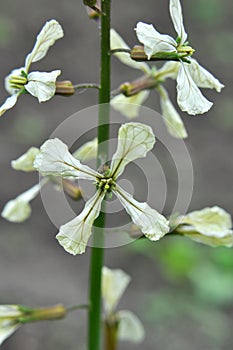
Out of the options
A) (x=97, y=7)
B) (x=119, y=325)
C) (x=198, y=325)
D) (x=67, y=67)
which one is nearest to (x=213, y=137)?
(x=67, y=67)

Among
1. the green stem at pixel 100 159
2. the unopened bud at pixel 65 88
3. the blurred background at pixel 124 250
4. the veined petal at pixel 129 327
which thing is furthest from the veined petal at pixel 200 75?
the blurred background at pixel 124 250

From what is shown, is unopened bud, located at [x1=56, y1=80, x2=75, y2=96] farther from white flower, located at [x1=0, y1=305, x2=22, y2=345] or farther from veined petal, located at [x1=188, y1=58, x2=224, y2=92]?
white flower, located at [x1=0, y1=305, x2=22, y2=345]

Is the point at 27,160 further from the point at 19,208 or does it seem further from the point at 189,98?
the point at 189,98

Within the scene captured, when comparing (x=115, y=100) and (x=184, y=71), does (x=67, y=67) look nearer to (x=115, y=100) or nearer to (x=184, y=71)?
(x=115, y=100)

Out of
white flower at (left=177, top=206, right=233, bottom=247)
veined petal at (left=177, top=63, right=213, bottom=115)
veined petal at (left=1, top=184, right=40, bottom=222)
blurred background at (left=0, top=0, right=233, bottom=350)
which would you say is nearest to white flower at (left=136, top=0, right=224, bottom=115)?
veined petal at (left=177, top=63, right=213, bottom=115)

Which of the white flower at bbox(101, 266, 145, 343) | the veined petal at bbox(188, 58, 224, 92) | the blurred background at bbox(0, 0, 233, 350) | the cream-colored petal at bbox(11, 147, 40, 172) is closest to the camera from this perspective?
the veined petal at bbox(188, 58, 224, 92)
